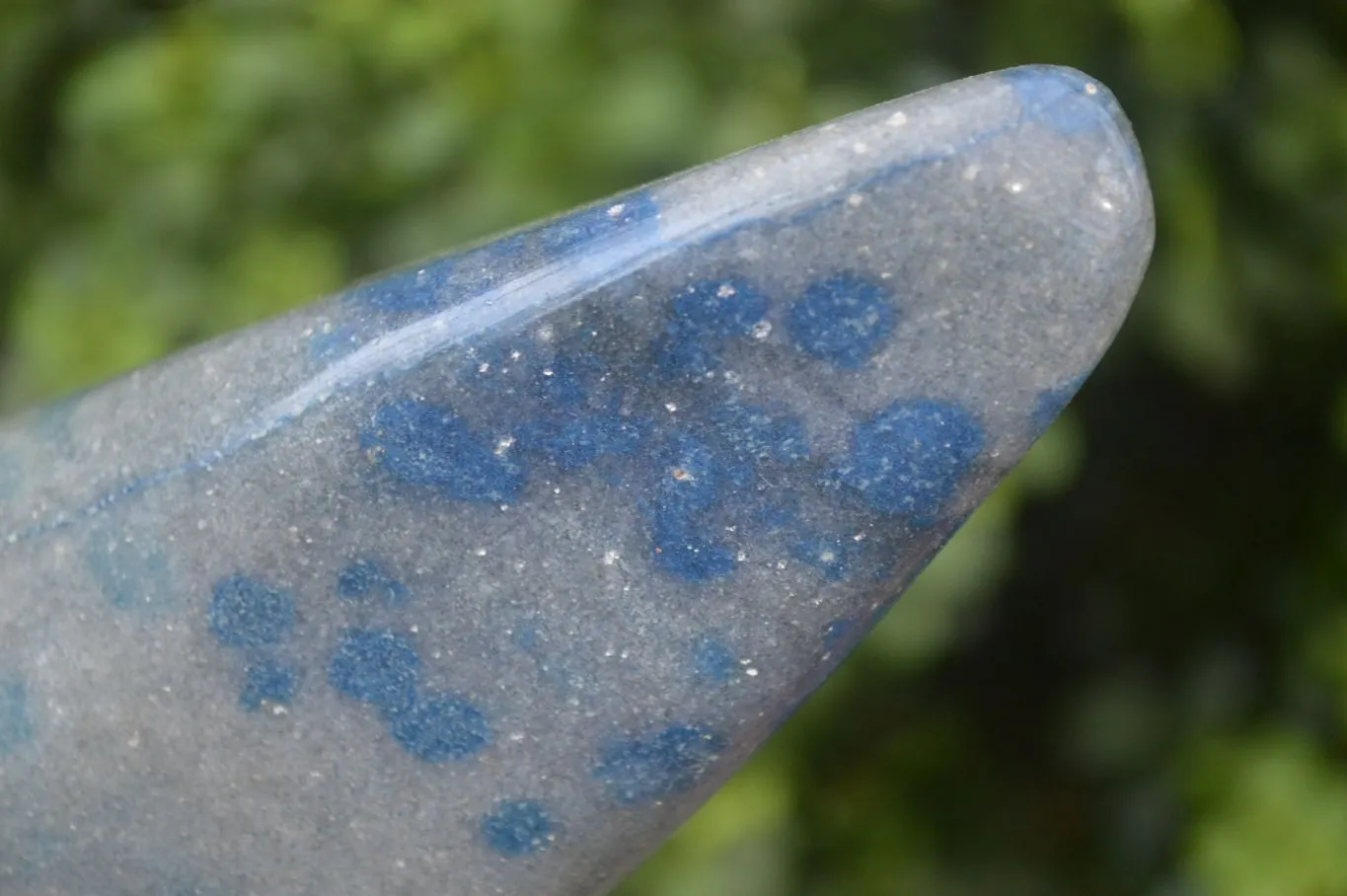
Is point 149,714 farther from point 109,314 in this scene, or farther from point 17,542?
point 109,314

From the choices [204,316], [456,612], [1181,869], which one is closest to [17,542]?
[456,612]

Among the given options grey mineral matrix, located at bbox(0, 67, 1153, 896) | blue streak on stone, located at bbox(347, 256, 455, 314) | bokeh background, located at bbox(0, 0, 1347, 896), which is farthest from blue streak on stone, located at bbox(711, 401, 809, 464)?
bokeh background, located at bbox(0, 0, 1347, 896)

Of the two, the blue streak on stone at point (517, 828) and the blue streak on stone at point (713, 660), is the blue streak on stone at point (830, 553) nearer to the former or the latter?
the blue streak on stone at point (713, 660)

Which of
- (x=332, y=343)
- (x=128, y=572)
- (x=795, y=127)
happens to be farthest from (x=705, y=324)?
(x=795, y=127)

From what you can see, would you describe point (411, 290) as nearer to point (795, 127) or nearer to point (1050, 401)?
point (1050, 401)

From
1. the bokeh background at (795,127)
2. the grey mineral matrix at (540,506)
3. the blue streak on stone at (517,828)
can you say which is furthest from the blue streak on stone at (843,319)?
the bokeh background at (795,127)
